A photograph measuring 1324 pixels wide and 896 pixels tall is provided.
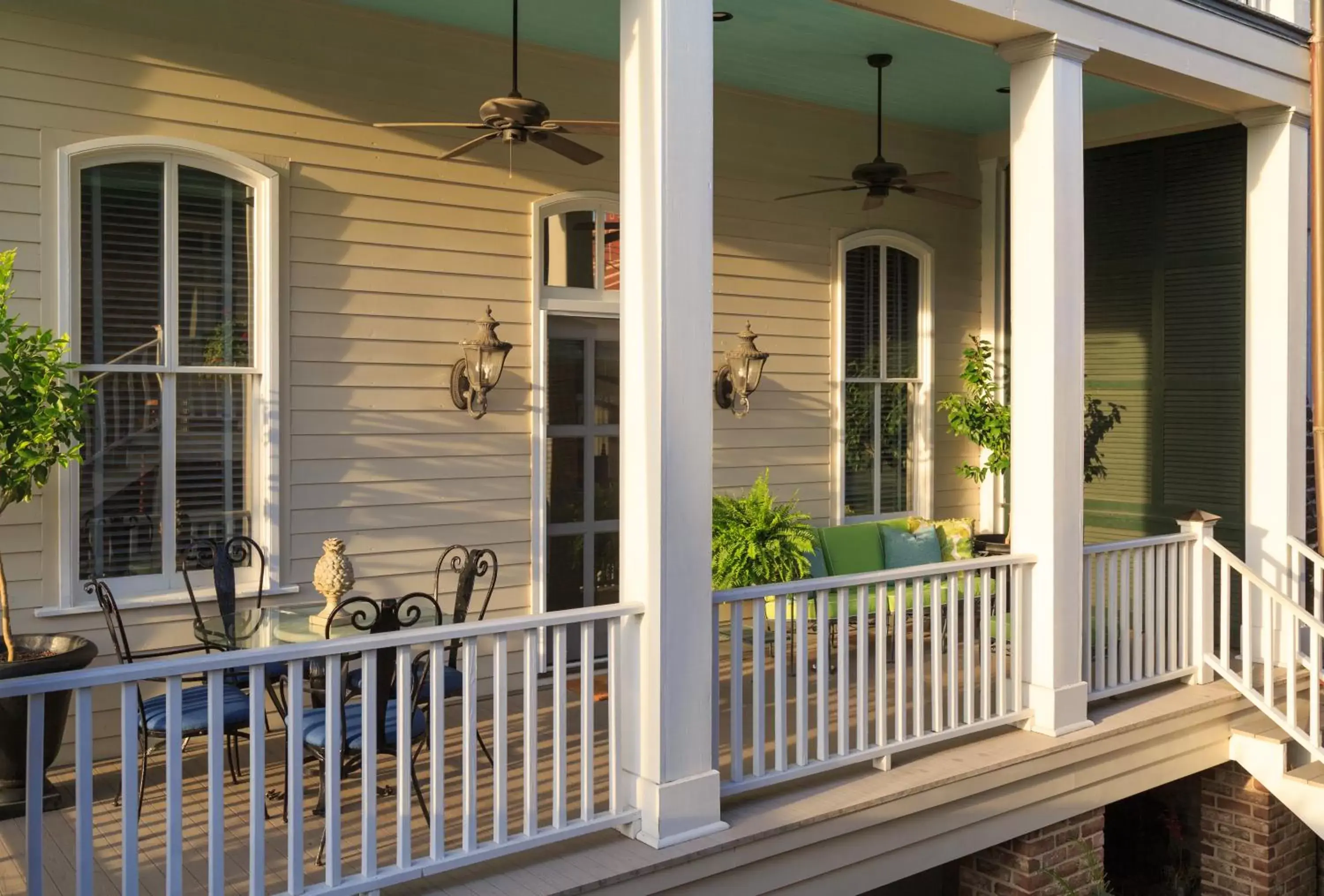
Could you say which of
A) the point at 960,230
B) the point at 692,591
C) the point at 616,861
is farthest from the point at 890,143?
the point at 616,861

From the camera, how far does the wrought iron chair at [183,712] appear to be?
393cm

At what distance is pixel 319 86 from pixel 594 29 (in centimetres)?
133

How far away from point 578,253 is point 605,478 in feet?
4.03

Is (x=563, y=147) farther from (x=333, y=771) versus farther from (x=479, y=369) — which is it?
(x=333, y=771)

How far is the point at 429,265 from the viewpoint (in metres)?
5.61

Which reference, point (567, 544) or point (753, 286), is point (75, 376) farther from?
point (753, 286)

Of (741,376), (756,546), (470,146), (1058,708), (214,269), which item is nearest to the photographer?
(470,146)

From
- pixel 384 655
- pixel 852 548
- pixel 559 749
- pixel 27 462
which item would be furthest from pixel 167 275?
pixel 852 548

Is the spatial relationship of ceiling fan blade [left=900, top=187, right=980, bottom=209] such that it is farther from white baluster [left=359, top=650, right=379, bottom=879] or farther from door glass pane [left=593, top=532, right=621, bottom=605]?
white baluster [left=359, top=650, right=379, bottom=879]

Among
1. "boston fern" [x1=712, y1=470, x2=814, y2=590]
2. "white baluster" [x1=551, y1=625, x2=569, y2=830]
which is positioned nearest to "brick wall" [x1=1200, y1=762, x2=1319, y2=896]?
"boston fern" [x1=712, y1=470, x2=814, y2=590]

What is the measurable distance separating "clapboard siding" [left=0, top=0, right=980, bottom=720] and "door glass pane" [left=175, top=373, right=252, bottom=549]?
19cm

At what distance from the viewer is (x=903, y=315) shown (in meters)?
7.79

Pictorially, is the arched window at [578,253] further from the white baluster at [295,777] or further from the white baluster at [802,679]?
the white baluster at [295,777]

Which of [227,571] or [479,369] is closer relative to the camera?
[227,571]
